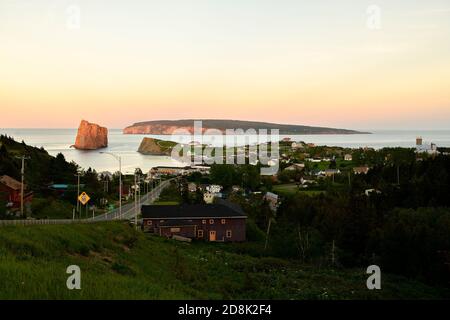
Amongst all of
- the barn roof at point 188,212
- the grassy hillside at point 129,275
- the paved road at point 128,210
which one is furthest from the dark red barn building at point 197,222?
the grassy hillside at point 129,275

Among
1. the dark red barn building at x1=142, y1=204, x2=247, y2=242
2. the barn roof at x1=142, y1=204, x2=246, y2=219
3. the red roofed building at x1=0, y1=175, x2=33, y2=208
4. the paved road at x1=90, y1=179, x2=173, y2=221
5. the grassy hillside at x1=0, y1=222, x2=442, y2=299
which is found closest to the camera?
the grassy hillside at x1=0, y1=222, x2=442, y2=299

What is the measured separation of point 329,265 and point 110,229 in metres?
19.7

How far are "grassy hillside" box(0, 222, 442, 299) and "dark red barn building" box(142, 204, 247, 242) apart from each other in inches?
623

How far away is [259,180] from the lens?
97688mm

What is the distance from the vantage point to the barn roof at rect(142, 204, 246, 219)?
45.4 m

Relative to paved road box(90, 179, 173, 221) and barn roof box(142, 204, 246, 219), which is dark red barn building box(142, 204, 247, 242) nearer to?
barn roof box(142, 204, 246, 219)

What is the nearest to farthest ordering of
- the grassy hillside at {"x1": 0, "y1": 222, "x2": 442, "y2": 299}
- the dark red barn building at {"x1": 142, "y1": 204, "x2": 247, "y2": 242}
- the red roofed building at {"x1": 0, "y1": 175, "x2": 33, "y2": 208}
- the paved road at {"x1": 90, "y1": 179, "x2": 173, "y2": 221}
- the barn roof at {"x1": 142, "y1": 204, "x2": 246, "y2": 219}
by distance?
the grassy hillside at {"x1": 0, "y1": 222, "x2": 442, "y2": 299} < the red roofed building at {"x1": 0, "y1": 175, "x2": 33, "y2": 208} < the paved road at {"x1": 90, "y1": 179, "x2": 173, "y2": 221} < the dark red barn building at {"x1": 142, "y1": 204, "x2": 247, "y2": 242} < the barn roof at {"x1": 142, "y1": 204, "x2": 246, "y2": 219}

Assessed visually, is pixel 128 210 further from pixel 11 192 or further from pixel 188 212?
pixel 11 192

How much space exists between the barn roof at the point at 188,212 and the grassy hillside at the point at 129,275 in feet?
52.7

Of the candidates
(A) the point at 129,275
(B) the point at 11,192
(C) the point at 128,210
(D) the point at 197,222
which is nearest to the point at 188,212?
(D) the point at 197,222

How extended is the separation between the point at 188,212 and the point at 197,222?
169 cm

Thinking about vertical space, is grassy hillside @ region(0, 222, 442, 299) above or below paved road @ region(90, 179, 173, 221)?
above

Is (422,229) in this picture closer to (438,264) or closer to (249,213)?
(438,264)

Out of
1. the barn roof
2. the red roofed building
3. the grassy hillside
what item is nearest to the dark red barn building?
the barn roof
